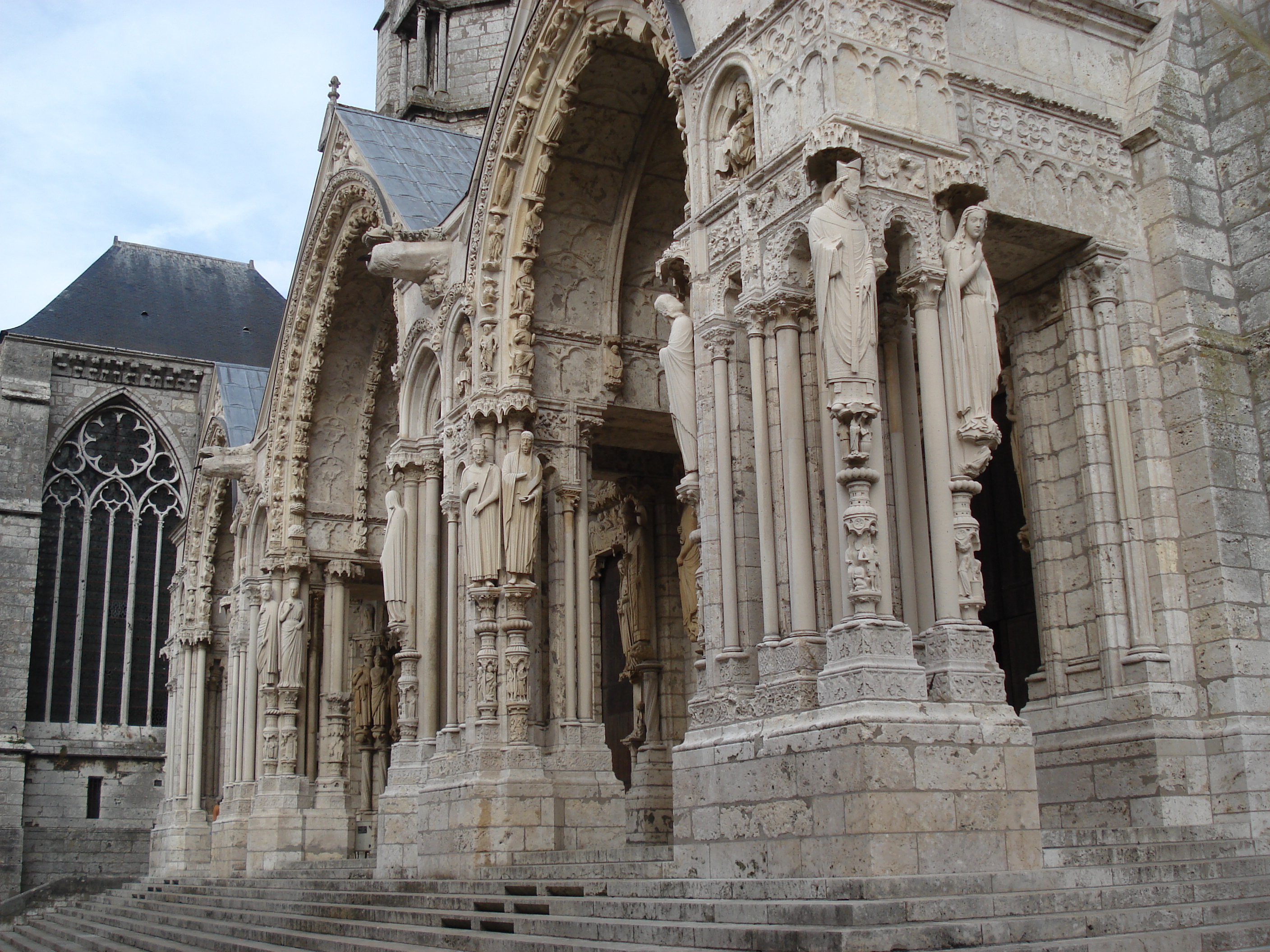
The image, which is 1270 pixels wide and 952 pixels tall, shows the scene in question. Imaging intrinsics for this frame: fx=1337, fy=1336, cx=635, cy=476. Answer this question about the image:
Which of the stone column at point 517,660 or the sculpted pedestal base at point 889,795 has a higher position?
the stone column at point 517,660

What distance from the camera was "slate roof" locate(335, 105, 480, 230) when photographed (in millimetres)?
14406

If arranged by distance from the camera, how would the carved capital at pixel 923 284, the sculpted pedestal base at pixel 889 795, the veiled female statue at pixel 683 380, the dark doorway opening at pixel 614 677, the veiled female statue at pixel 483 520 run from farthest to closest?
the dark doorway opening at pixel 614 677, the veiled female statue at pixel 483 520, the veiled female statue at pixel 683 380, the carved capital at pixel 923 284, the sculpted pedestal base at pixel 889 795

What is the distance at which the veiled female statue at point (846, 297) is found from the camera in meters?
7.24

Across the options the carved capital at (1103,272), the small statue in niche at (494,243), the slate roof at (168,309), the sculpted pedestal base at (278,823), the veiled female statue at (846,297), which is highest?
the slate roof at (168,309)

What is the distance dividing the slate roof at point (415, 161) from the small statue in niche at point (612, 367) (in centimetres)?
248

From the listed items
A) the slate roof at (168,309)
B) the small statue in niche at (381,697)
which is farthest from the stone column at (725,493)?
the slate roof at (168,309)

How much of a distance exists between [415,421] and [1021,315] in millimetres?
6657

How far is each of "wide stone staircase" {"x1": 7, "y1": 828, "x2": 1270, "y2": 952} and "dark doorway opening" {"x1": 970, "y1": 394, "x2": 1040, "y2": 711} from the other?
287cm

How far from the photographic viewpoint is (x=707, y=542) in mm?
8344

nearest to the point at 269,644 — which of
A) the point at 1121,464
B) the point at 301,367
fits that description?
the point at 301,367

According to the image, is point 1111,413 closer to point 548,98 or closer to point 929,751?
point 929,751

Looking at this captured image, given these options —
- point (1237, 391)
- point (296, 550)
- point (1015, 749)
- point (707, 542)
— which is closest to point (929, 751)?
point (1015, 749)

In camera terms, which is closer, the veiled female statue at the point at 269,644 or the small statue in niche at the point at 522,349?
the small statue in niche at the point at 522,349

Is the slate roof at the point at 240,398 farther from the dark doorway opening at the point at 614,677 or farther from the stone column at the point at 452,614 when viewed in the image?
the stone column at the point at 452,614
